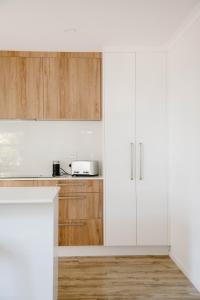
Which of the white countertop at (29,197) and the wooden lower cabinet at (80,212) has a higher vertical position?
the white countertop at (29,197)

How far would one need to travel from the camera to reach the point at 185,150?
311 centimetres

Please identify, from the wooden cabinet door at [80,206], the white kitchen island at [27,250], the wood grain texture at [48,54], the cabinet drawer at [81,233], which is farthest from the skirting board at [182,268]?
the wood grain texture at [48,54]

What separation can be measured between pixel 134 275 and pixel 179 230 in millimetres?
694

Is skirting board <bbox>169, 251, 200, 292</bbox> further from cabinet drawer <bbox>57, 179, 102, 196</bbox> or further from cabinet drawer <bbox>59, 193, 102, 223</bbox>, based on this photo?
cabinet drawer <bbox>57, 179, 102, 196</bbox>

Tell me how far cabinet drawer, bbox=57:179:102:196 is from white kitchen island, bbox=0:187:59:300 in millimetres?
1586

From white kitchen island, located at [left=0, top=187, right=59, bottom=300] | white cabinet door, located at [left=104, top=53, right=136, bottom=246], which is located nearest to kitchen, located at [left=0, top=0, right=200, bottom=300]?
white cabinet door, located at [left=104, top=53, right=136, bottom=246]

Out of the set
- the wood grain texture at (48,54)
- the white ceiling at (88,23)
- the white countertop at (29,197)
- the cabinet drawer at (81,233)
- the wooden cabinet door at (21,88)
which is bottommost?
the cabinet drawer at (81,233)

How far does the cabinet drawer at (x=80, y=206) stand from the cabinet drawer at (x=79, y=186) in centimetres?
5

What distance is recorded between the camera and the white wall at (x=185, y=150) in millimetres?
2828

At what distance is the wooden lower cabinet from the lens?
373cm

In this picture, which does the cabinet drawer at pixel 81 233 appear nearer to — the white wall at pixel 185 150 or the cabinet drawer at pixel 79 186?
the cabinet drawer at pixel 79 186

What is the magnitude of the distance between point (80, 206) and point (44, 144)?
105 cm

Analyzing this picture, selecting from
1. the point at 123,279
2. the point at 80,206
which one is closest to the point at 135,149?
the point at 80,206

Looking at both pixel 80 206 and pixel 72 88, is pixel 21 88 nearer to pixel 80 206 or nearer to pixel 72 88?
pixel 72 88
